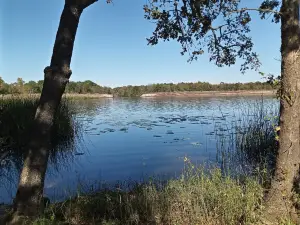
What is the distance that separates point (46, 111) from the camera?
3607 mm

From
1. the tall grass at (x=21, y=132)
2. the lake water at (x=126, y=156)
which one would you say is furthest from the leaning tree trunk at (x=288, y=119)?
the tall grass at (x=21, y=132)

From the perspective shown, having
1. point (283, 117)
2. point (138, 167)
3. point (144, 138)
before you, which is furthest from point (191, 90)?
point (283, 117)

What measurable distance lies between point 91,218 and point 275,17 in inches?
164

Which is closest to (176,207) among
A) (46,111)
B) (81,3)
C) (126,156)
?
(46,111)

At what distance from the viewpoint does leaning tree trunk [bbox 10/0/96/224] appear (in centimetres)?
358

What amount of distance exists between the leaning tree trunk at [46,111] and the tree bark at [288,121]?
2.59 metres

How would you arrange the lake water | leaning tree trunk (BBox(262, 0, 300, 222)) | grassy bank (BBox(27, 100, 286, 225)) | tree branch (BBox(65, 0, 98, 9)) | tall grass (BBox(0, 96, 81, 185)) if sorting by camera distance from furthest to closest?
1. tall grass (BBox(0, 96, 81, 185))
2. the lake water
3. grassy bank (BBox(27, 100, 286, 225))
4. tree branch (BBox(65, 0, 98, 9))
5. leaning tree trunk (BBox(262, 0, 300, 222))

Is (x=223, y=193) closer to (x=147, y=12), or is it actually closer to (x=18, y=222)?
(x=18, y=222)

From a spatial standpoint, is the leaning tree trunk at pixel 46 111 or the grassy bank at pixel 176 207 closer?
the leaning tree trunk at pixel 46 111

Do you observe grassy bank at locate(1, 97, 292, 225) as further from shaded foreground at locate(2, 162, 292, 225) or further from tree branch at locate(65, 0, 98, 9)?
tree branch at locate(65, 0, 98, 9)

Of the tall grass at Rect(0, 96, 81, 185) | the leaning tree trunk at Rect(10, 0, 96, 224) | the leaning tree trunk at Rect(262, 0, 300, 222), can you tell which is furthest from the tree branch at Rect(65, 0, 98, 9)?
the tall grass at Rect(0, 96, 81, 185)

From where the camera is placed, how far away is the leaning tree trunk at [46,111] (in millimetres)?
3584

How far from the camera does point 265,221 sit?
11.4 feet

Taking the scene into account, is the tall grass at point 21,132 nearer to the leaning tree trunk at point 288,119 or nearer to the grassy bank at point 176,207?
the grassy bank at point 176,207
